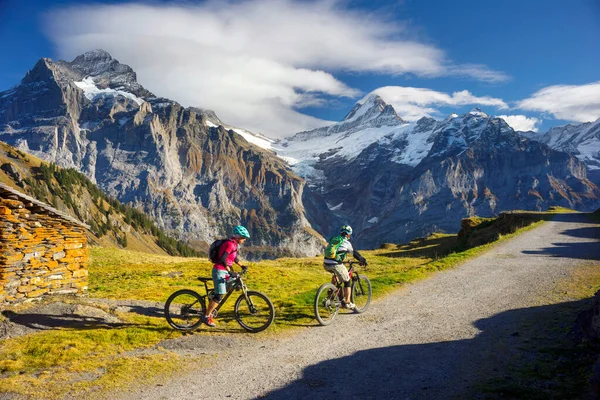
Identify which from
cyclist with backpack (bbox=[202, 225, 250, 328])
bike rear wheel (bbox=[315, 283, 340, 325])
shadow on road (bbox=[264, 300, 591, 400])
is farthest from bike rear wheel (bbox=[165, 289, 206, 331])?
shadow on road (bbox=[264, 300, 591, 400])

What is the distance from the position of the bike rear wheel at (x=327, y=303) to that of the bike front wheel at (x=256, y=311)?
175cm

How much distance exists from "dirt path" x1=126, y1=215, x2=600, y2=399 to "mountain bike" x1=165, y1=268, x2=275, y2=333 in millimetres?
878

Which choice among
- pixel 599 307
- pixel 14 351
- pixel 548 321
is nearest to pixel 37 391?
pixel 14 351

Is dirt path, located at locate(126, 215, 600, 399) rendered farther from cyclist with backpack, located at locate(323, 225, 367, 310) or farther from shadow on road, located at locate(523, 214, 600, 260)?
shadow on road, located at locate(523, 214, 600, 260)

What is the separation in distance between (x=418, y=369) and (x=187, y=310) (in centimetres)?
801

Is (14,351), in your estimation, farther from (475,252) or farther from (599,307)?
(475,252)

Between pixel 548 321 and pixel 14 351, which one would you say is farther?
pixel 548 321

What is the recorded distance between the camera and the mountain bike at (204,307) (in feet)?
45.4

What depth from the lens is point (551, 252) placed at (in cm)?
2878

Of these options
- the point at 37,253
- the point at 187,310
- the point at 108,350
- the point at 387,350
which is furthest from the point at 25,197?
the point at 387,350

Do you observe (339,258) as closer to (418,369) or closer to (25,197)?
(418,369)

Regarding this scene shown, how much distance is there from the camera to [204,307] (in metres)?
14.0

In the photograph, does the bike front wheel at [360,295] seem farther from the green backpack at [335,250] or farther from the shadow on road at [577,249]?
the shadow on road at [577,249]

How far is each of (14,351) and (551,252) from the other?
31882mm
